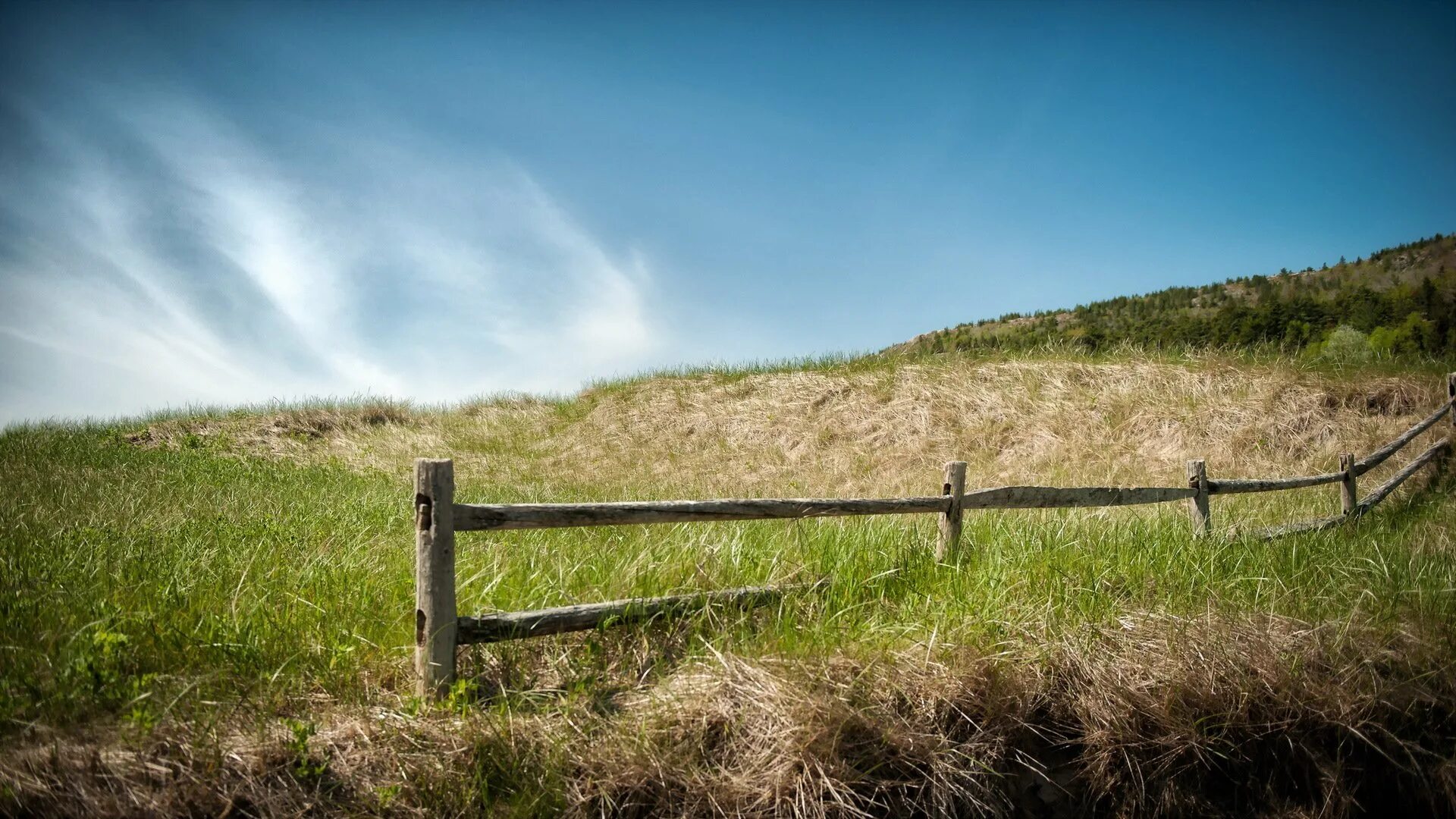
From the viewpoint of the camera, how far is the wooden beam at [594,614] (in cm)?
375

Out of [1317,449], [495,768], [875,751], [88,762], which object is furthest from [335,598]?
[1317,449]

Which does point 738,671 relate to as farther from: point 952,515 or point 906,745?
point 952,515

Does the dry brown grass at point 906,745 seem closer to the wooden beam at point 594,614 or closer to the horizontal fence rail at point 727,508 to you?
the wooden beam at point 594,614

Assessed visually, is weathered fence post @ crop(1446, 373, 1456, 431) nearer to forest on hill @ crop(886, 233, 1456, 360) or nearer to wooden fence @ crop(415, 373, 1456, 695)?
forest on hill @ crop(886, 233, 1456, 360)

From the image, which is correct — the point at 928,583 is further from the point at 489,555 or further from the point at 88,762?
the point at 88,762

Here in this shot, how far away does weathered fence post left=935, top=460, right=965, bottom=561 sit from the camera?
5.72 meters

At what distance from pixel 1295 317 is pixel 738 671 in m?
53.1

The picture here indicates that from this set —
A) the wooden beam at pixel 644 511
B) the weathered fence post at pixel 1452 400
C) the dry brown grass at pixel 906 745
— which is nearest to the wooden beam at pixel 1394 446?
the weathered fence post at pixel 1452 400

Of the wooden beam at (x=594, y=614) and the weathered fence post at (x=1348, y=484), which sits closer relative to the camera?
the wooden beam at (x=594, y=614)

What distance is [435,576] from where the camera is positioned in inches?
143

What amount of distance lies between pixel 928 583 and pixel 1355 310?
48.0m

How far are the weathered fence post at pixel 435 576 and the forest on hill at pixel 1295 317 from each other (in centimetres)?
1668

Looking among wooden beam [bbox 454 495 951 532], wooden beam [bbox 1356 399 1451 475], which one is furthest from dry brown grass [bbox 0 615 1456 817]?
wooden beam [bbox 1356 399 1451 475]

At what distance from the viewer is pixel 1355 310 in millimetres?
38875
